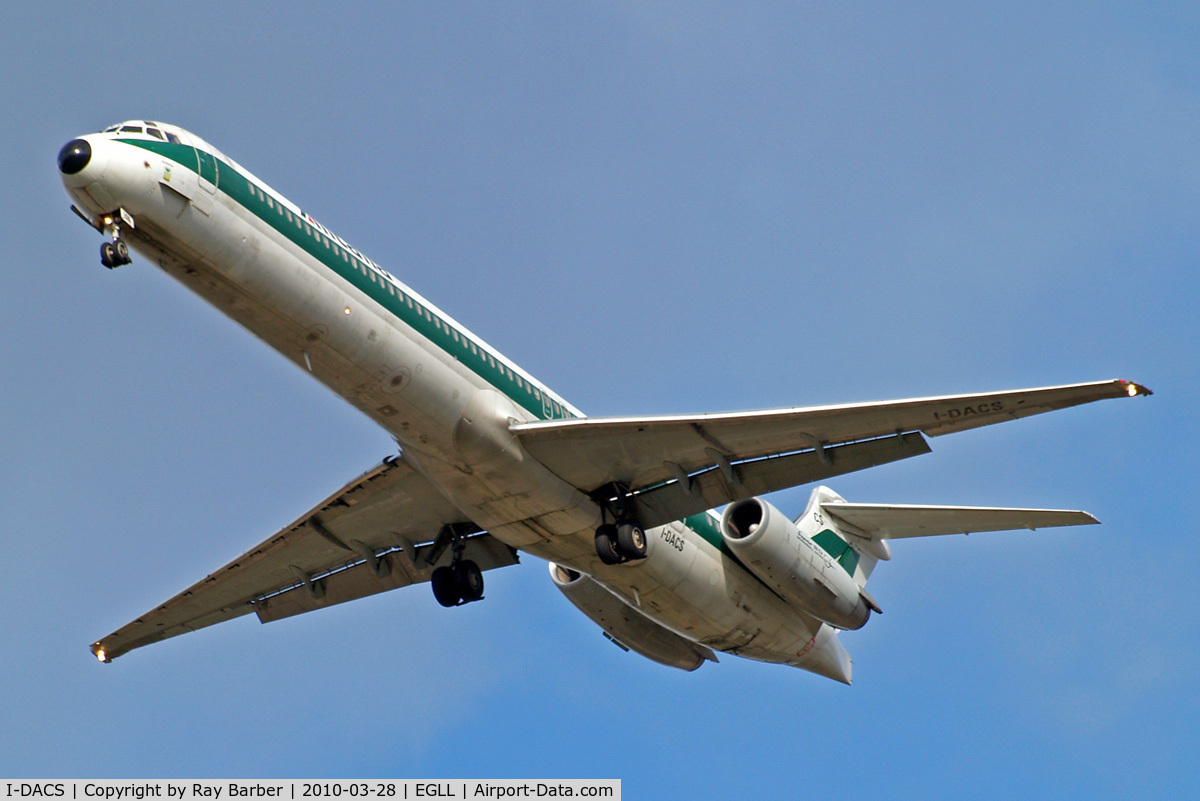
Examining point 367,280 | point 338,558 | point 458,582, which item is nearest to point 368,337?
point 367,280

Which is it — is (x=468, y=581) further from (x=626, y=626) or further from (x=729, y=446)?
(x=729, y=446)

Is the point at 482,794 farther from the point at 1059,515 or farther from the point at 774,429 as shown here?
the point at 1059,515

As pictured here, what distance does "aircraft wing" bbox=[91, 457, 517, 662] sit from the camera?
25.3 meters

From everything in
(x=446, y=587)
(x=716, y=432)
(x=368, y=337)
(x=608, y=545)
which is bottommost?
(x=608, y=545)

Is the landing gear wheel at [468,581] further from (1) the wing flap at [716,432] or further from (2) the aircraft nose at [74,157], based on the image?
(2) the aircraft nose at [74,157]

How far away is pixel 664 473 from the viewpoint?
2367 centimetres

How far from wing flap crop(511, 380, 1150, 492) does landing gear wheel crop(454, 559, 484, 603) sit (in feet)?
12.0

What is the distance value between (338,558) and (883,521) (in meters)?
10.6

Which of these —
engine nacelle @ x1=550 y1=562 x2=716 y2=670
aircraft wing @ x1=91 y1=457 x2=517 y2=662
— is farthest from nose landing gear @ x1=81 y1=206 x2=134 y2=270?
engine nacelle @ x1=550 y1=562 x2=716 y2=670

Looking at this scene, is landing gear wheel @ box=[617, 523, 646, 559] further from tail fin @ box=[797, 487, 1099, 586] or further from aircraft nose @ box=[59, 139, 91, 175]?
aircraft nose @ box=[59, 139, 91, 175]

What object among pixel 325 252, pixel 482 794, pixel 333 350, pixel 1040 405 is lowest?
pixel 482 794

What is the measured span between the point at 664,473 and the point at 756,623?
532cm

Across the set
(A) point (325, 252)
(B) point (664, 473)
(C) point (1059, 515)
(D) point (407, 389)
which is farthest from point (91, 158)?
(C) point (1059, 515)

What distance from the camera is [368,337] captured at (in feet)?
70.0
